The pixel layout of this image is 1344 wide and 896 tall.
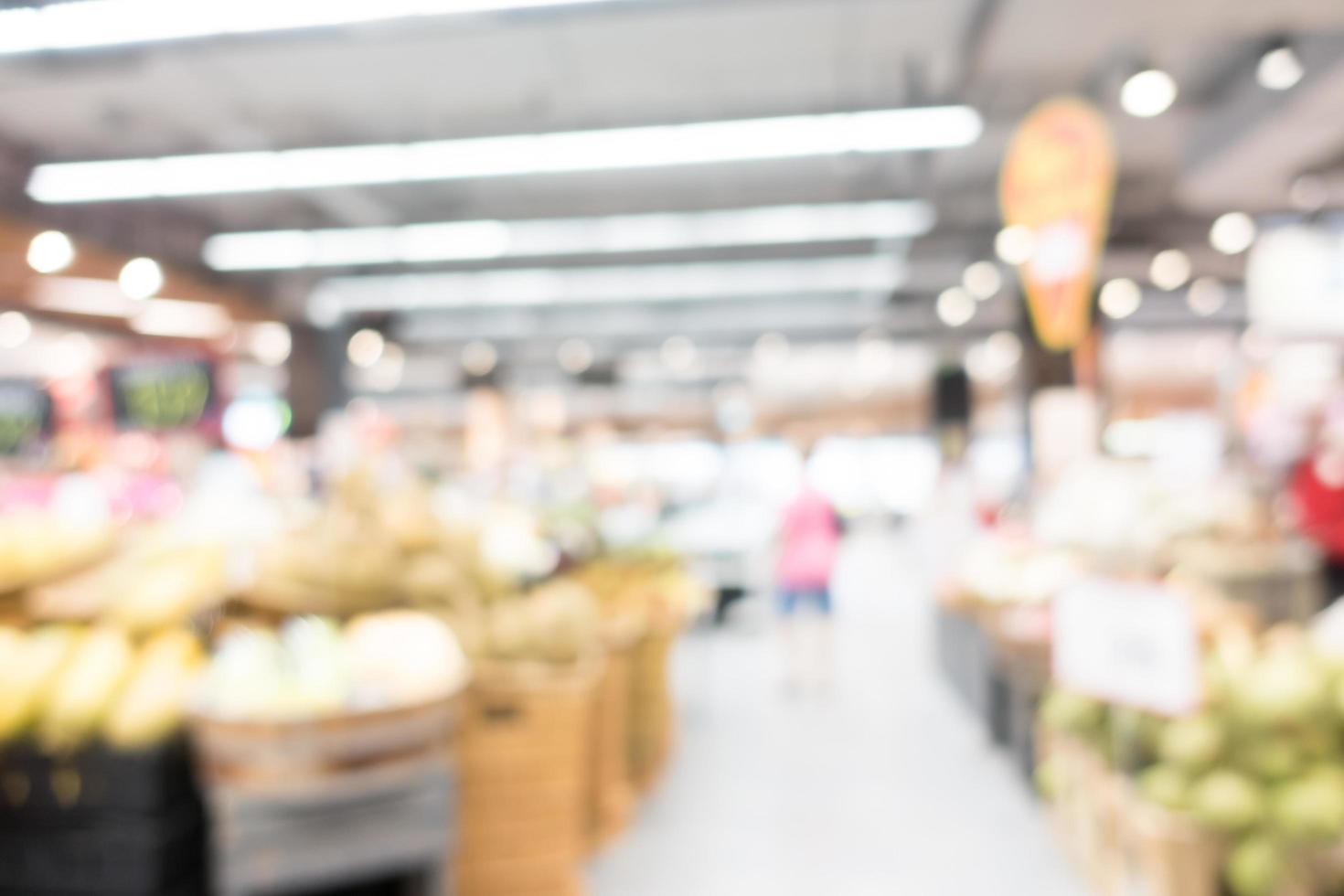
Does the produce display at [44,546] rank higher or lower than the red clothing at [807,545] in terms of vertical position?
higher

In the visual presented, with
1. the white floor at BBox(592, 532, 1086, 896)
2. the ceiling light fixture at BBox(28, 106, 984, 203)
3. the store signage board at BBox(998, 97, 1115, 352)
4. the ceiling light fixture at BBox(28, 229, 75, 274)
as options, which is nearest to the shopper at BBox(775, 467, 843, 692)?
the white floor at BBox(592, 532, 1086, 896)

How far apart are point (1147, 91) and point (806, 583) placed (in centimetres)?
376

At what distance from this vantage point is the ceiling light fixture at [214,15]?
2.86 meters

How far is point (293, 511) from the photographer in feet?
13.1

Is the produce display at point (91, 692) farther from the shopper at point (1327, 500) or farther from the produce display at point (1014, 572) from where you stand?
the shopper at point (1327, 500)

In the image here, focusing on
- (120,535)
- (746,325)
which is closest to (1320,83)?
(120,535)

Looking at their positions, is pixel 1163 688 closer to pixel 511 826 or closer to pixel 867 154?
pixel 511 826

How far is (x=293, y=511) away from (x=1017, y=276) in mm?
8487

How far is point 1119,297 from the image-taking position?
12500mm

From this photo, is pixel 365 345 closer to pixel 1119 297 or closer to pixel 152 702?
pixel 1119 297

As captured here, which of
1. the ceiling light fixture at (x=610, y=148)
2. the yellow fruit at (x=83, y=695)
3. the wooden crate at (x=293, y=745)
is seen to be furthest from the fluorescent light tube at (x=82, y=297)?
the wooden crate at (x=293, y=745)

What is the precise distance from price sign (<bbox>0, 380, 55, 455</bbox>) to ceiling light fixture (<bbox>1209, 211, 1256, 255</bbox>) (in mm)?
10610

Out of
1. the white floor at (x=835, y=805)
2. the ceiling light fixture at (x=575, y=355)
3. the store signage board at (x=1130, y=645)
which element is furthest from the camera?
the ceiling light fixture at (x=575, y=355)

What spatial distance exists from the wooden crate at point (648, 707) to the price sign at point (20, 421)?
6.37 metres
